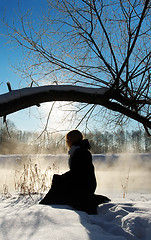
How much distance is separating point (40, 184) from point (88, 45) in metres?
2.83

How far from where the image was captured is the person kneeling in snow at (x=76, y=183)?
8.69ft

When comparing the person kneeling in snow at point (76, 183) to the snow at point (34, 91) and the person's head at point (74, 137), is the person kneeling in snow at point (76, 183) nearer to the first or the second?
the person's head at point (74, 137)

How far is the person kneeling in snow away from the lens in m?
2.65

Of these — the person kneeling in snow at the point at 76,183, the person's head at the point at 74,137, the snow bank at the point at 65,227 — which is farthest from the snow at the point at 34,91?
the snow bank at the point at 65,227

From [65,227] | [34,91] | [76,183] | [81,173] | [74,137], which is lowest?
[65,227]

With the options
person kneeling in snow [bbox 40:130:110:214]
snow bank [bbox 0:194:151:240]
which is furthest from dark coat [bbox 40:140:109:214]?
snow bank [bbox 0:194:151:240]

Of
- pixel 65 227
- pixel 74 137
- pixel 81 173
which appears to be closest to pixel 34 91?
pixel 74 137

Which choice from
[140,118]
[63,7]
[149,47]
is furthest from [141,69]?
[63,7]

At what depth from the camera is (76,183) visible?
2.72m

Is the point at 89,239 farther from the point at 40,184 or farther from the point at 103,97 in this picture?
the point at 40,184

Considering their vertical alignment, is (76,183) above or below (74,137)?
below

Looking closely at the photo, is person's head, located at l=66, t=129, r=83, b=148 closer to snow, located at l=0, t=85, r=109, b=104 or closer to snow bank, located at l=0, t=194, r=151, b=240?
snow, located at l=0, t=85, r=109, b=104

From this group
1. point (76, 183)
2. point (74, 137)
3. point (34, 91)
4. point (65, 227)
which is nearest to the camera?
point (65, 227)

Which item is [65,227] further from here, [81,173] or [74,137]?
[74,137]
